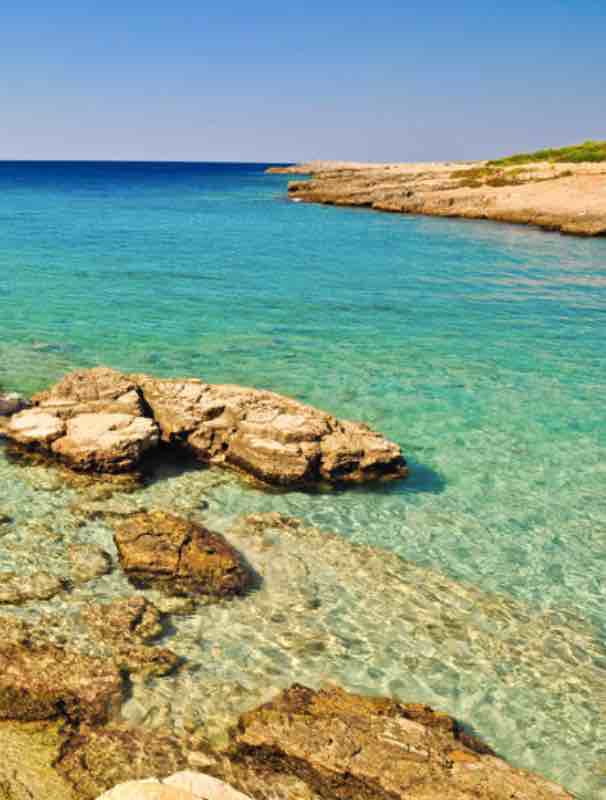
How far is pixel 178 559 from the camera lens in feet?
28.1

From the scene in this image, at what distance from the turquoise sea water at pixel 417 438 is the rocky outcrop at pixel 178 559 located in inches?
13.8

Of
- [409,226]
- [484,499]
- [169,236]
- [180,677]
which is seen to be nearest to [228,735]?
[180,677]

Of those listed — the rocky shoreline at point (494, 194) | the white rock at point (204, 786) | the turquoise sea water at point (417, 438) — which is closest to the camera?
the white rock at point (204, 786)

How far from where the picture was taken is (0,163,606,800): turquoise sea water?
7199 millimetres

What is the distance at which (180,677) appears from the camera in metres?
6.82

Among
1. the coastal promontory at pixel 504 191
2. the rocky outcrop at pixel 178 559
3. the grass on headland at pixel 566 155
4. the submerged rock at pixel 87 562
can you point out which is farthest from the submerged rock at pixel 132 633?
the grass on headland at pixel 566 155

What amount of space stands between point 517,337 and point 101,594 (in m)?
15.9

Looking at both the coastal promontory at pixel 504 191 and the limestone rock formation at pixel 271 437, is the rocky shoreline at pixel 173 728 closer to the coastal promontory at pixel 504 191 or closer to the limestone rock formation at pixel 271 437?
the limestone rock formation at pixel 271 437

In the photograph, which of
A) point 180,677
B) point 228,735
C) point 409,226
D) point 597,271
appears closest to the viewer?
point 228,735

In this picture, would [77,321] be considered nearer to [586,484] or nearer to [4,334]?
[4,334]

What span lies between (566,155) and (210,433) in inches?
2828

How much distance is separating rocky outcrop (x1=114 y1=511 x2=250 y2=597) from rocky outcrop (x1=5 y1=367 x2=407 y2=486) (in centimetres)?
211

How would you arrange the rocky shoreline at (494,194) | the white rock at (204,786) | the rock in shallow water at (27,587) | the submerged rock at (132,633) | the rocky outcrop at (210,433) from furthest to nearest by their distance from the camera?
the rocky shoreline at (494,194)
the rocky outcrop at (210,433)
the rock in shallow water at (27,587)
the submerged rock at (132,633)
the white rock at (204,786)

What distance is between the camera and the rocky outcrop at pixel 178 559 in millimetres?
8305
